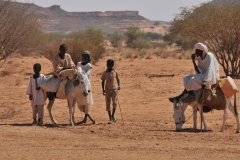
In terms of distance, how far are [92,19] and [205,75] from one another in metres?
146

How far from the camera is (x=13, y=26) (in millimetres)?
21844

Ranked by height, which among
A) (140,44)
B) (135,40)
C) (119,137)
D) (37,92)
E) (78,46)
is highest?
(135,40)

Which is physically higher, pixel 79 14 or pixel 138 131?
pixel 79 14

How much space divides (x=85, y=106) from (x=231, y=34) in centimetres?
1374

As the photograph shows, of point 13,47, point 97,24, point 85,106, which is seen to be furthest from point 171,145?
point 97,24

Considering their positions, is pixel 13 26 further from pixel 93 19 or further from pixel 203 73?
pixel 93 19

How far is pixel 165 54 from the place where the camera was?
45.6m

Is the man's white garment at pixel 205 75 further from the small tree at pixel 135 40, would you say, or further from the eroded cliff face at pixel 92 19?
the eroded cliff face at pixel 92 19

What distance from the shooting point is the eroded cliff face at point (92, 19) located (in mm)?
145000

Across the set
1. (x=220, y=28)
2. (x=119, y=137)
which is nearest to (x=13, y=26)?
(x=220, y=28)

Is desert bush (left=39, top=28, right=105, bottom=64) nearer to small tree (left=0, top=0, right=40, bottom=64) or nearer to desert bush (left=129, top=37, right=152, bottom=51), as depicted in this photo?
small tree (left=0, top=0, right=40, bottom=64)

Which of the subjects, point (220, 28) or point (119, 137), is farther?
point (220, 28)

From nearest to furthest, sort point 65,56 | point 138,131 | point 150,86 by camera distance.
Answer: point 138,131
point 65,56
point 150,86

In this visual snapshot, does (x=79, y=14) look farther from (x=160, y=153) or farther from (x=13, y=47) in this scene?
(x=160, y=153)
